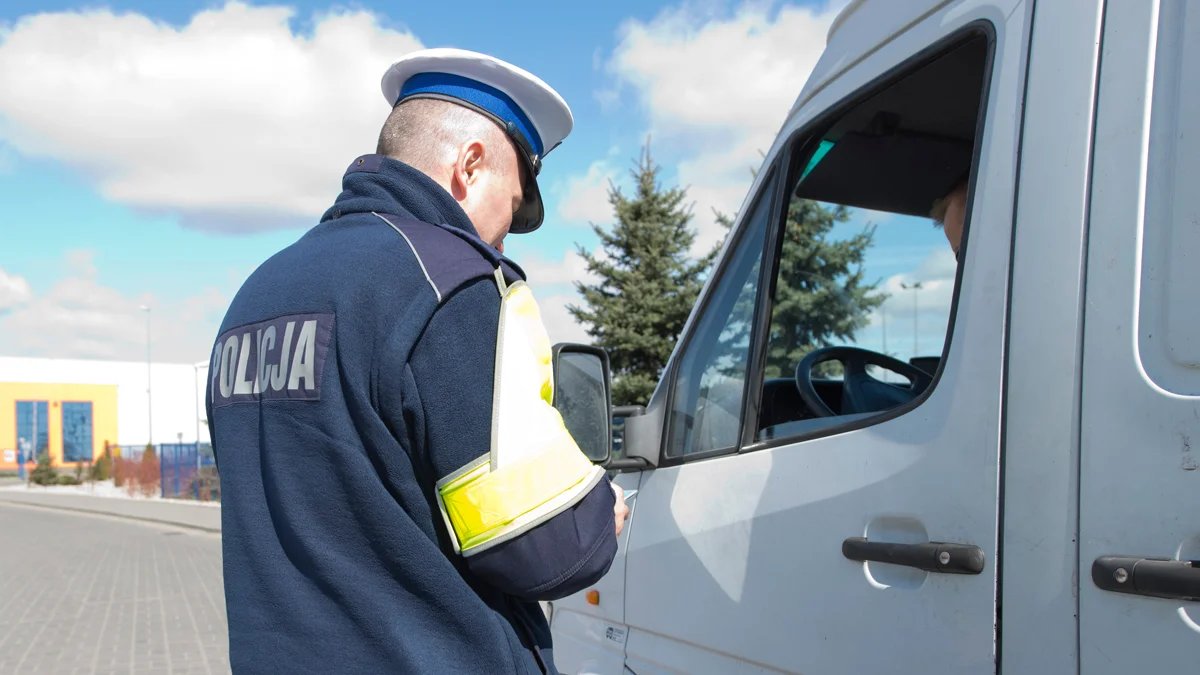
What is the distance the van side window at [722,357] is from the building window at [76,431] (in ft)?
200

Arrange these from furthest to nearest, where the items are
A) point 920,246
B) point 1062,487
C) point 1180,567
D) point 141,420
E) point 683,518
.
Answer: point 141,420 < point 920,246 < point 683,518 < point 1062,487 < point 1180,567

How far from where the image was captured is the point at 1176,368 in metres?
1.23

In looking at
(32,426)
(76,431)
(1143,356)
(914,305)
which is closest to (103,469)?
(32,426)

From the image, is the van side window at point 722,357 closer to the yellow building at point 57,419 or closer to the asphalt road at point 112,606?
the asphalt road at point 112,606

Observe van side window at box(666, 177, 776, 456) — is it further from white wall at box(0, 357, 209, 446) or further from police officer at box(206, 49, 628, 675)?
white wall at box(0, 357, 209, 446)

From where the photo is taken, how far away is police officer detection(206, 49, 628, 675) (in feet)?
4.53

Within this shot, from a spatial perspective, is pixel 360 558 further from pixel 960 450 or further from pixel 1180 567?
pixel 1180 567

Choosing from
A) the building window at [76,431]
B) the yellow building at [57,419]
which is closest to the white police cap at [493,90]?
the yellow building at [57,419]

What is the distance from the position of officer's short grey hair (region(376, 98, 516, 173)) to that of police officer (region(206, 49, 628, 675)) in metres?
0.20

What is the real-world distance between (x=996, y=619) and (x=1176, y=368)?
0.44m

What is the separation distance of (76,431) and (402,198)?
62.8 meters

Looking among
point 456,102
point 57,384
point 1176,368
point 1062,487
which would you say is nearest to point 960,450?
point 1062,487

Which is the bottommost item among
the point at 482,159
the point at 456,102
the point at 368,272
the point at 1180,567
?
the point at 1180,567

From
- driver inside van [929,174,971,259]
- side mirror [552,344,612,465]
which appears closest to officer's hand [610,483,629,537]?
side mirror [552,344,612,465]
